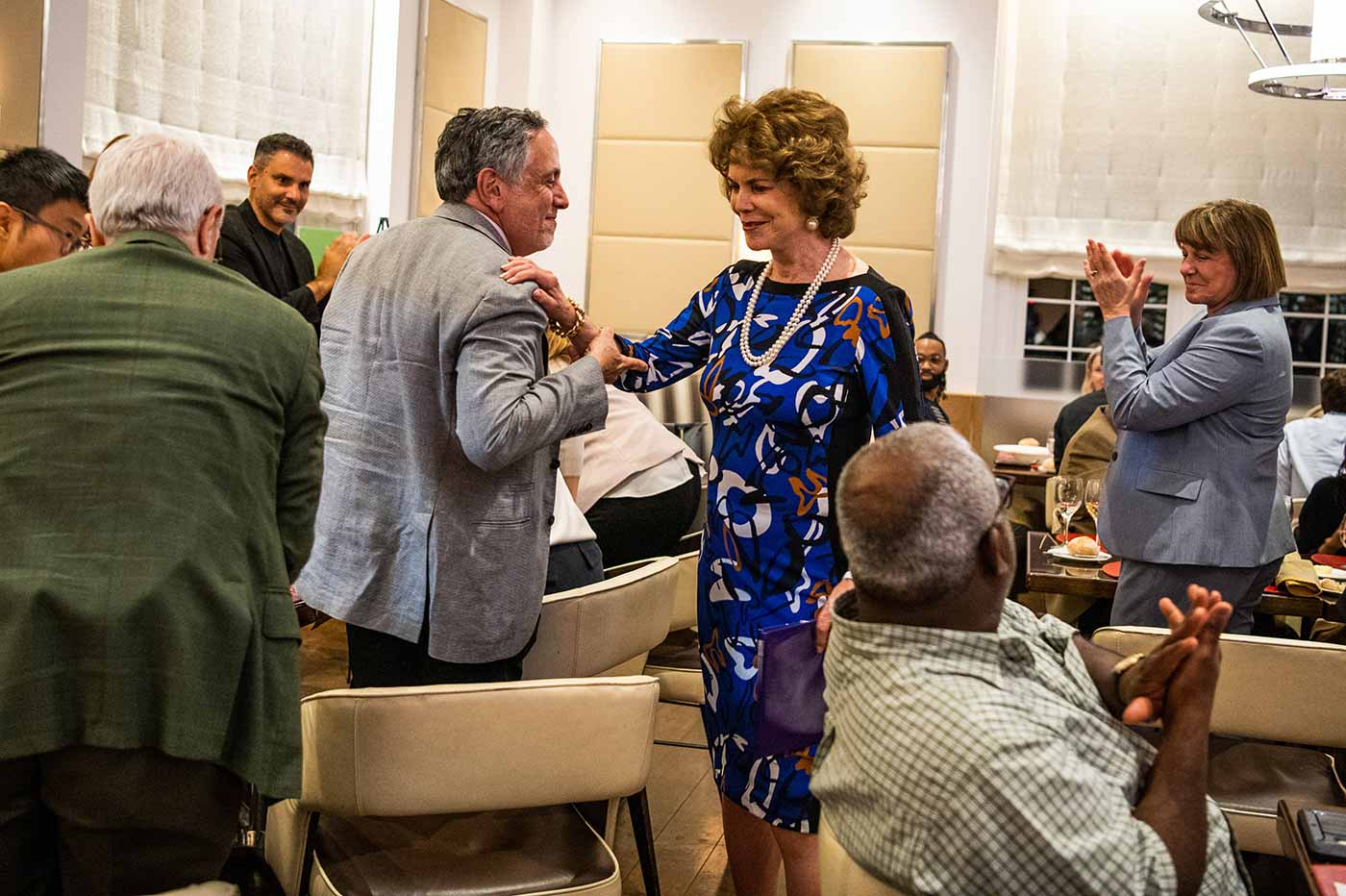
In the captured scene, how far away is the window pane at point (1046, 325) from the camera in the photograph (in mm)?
8594

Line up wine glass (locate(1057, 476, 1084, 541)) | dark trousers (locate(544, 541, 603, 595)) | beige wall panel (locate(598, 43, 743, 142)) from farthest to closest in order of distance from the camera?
beige wall panel (locate(598, 43, 743, 142)), wine glass (locate(1057, 476, 1084, 541)), dark trousers (locate(544, 541, 603, 595))

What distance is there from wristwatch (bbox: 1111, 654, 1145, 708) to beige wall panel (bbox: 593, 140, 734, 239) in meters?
7.28

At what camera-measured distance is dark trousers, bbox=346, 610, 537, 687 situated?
2322 millimetres

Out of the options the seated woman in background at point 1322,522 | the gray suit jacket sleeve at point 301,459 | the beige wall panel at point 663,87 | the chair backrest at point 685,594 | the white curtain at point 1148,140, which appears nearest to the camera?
the gray suit jacket sleeve at point 301,459

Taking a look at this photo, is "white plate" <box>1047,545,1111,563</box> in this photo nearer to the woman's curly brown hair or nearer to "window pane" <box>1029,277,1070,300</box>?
the woman's curly brown hair

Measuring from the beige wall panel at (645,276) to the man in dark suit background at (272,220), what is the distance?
3.38 meters

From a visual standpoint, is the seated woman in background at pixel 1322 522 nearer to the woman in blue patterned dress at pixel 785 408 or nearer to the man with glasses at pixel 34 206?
the woman in blue patterned dress at pixel 785 408

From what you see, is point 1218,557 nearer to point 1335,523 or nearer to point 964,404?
point 1335,523

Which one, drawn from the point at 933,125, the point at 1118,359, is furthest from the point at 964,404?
the point at 1118,359

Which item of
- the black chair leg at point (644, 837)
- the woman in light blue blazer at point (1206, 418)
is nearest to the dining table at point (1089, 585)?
the woman in light blue blazer at point (1206, 418)

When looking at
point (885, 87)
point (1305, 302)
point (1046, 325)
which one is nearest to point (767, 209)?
point (885, 87)

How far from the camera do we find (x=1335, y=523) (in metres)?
4.24

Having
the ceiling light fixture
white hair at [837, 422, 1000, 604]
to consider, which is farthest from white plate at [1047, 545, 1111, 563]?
the ceiling light fixture

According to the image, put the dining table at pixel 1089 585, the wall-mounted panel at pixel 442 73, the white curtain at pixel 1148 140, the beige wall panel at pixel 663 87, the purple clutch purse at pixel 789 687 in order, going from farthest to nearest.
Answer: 1. the beige wall panel at pixel 663 87
2. the white curtain at pixel 1148 140
3. the wall-mounted panel at pixel 442 73
4. the dining table at pixel 1089 585
5. the purple clutch purse at pixel 789 687
